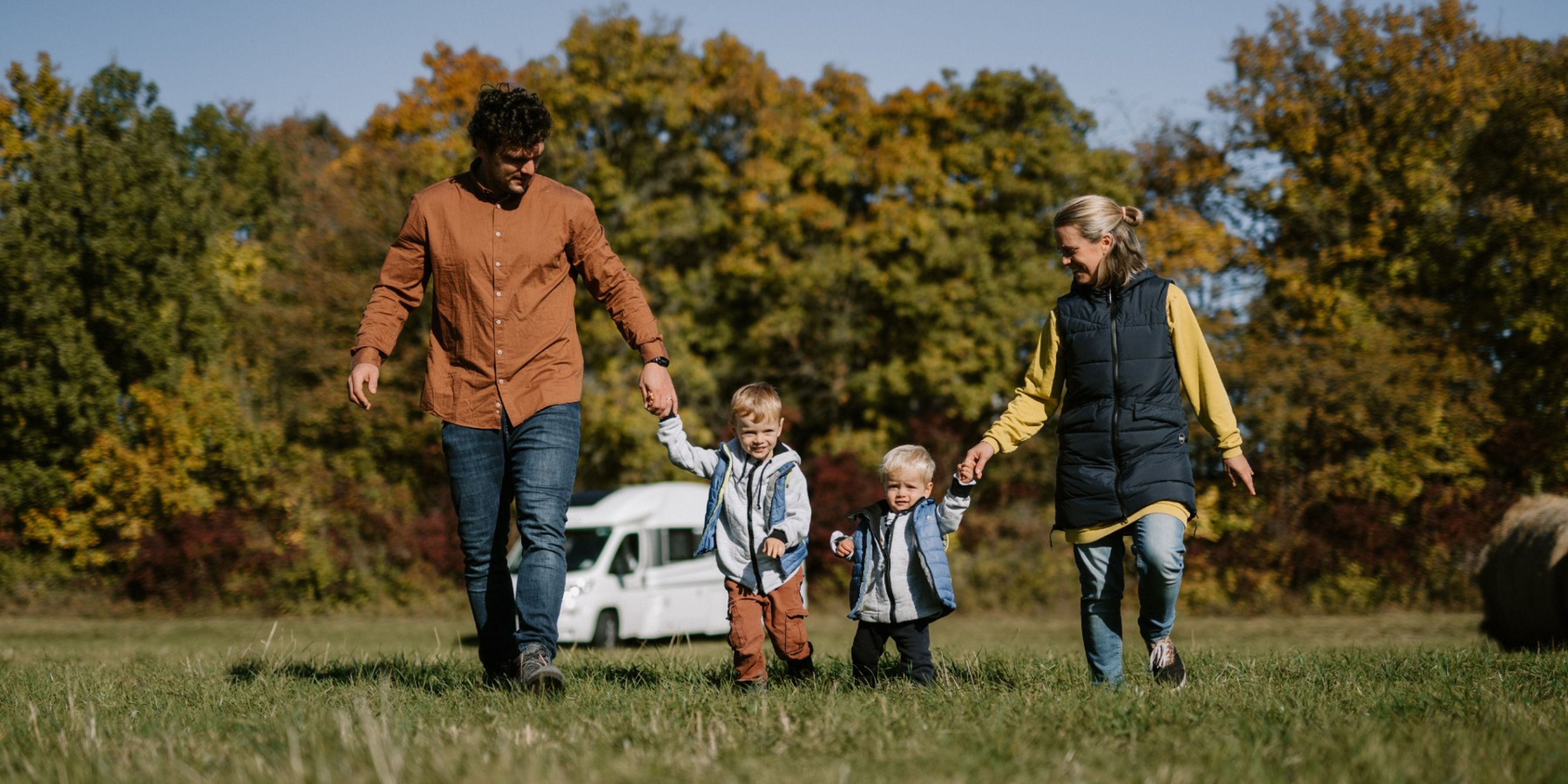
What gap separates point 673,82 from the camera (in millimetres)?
23172

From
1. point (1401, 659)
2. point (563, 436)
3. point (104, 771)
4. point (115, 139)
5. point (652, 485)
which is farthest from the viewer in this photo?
point (115, 139)

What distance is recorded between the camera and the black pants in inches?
217

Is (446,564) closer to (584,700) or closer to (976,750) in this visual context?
(584,700)

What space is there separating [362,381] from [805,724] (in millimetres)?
2329

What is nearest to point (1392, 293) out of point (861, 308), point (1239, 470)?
point (861, 308)

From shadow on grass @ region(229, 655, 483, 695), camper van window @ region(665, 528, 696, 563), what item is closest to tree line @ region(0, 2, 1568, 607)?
camper van window @ region(665, 528, 696, 563)

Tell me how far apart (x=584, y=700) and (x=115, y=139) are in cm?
2587

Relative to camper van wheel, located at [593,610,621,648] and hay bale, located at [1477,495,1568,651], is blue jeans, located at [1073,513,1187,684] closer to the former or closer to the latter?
hay bale, located at [1477,495,1568,651]

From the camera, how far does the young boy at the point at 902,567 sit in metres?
5.53

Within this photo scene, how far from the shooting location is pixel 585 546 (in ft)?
55.7

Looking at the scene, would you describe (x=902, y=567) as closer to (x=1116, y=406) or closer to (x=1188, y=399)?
(x=1116, y=406)

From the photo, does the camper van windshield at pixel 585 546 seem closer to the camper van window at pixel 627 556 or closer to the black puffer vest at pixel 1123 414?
the camper van window at pixel 627 556

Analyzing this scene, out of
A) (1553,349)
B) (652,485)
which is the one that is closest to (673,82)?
(652,485)

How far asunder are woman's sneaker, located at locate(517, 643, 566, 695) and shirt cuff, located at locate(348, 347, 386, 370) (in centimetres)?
127
